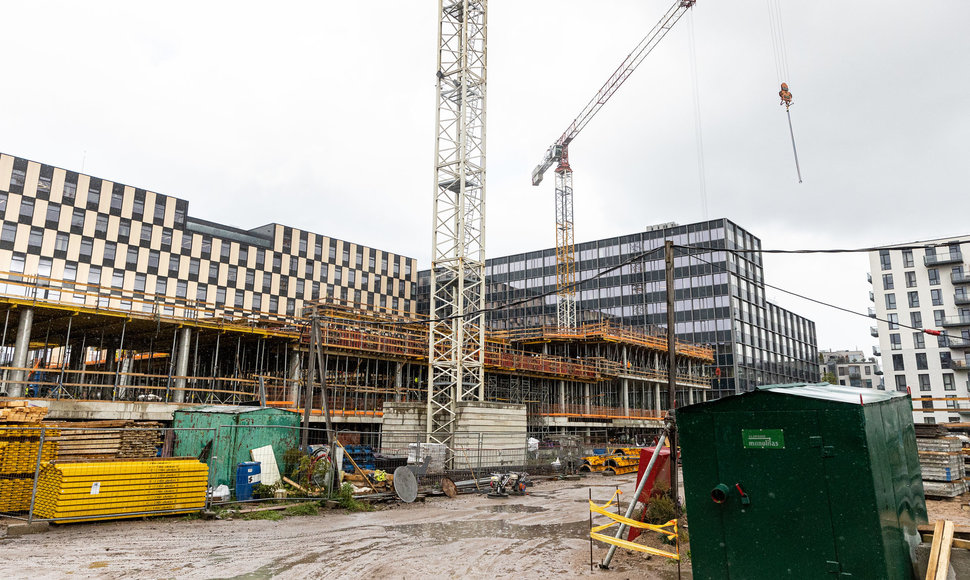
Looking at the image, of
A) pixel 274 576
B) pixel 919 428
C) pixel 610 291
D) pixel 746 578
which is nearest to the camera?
pixel 746 578

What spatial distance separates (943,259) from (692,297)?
29278mm

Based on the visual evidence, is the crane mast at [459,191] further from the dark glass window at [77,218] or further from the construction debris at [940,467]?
the dark glass window at [77,218]

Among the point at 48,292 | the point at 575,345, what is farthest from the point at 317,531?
the point at 48,292

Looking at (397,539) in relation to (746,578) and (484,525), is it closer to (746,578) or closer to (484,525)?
(484,525)

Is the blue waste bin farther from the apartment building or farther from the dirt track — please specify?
the apartment building

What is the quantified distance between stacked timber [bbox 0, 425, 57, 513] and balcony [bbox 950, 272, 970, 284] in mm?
88023

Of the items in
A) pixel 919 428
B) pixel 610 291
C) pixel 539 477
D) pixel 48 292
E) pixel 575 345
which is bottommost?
pixel 539 477

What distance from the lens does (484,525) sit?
1527 cm

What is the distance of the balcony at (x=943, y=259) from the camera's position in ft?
233

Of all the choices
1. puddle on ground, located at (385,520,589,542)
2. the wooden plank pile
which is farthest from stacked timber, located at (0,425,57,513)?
puddle on ground, located at (385,520,589,542)

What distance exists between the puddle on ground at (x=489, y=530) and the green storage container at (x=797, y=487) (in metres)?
6.72

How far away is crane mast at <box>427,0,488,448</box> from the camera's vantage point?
31.1 meters

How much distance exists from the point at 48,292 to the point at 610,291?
70.1 metres

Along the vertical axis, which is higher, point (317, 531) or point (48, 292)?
point (48, 292)
